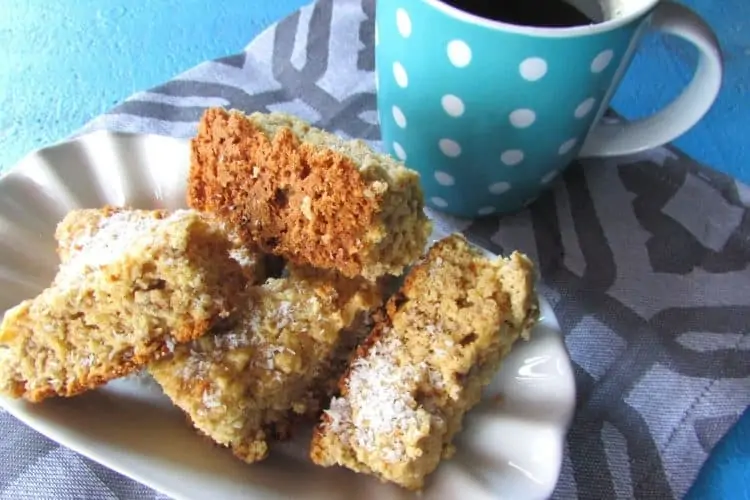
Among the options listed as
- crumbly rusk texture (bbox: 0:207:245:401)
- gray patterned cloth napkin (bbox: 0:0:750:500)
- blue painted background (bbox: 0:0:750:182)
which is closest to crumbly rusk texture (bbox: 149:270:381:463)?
crumbly rusk texture (bbox: 0:207:245:401)

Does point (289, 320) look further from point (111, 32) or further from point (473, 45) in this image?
point (111, 32)

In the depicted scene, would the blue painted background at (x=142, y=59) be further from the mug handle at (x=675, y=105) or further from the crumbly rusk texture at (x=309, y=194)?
the crumbly rusk texture at (x=309, y=194)

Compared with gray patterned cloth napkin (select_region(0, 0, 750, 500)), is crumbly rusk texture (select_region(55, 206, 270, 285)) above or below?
above

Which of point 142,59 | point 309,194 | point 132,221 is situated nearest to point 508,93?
point 309,194

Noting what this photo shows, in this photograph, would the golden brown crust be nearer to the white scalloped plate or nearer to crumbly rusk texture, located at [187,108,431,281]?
crumbly rusk texture, located at [187,108,431,281]

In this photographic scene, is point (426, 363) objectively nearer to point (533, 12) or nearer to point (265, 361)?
point (265, 361)

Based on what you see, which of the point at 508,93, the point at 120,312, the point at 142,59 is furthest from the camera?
the point at 142,59

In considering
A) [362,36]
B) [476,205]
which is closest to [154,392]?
[476,205]
